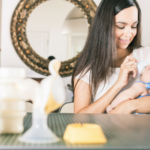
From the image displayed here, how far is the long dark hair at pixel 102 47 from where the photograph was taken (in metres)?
1.63

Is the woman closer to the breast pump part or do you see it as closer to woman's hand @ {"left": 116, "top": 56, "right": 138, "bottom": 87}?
woman's hand @ {"left": 116, "top": 56, "right": 138, "bottom": 87}

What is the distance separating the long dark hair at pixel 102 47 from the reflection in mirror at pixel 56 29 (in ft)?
3.98

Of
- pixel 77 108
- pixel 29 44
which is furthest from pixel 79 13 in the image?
pixel 77 108

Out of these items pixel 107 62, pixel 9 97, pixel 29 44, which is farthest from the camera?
pixel 29 44

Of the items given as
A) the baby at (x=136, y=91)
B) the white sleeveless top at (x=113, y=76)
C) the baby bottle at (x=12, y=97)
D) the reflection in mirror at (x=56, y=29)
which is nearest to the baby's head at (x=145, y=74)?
the baby at (x=136, y=91)

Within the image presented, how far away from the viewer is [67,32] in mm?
2920

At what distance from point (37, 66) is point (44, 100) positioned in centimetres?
250

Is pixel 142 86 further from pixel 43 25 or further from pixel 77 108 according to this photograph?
pixel 43 25

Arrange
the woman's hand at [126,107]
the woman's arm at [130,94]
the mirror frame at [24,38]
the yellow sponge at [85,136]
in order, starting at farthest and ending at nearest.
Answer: the mirror frame at [24,38]
the woman's arm at [130,94]
the woman's hand at [126,107]
the yellow sponge at [85,136]

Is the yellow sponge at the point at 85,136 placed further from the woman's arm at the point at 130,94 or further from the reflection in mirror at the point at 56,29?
the reflection in mirror at the point at 56,29

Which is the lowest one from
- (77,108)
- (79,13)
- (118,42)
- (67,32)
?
(77,108)

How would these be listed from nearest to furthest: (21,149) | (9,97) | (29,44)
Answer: (21,149) → (9,97) → (29,44)

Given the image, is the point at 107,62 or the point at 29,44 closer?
the point at 107,62

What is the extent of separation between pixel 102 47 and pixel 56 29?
4.39ft
